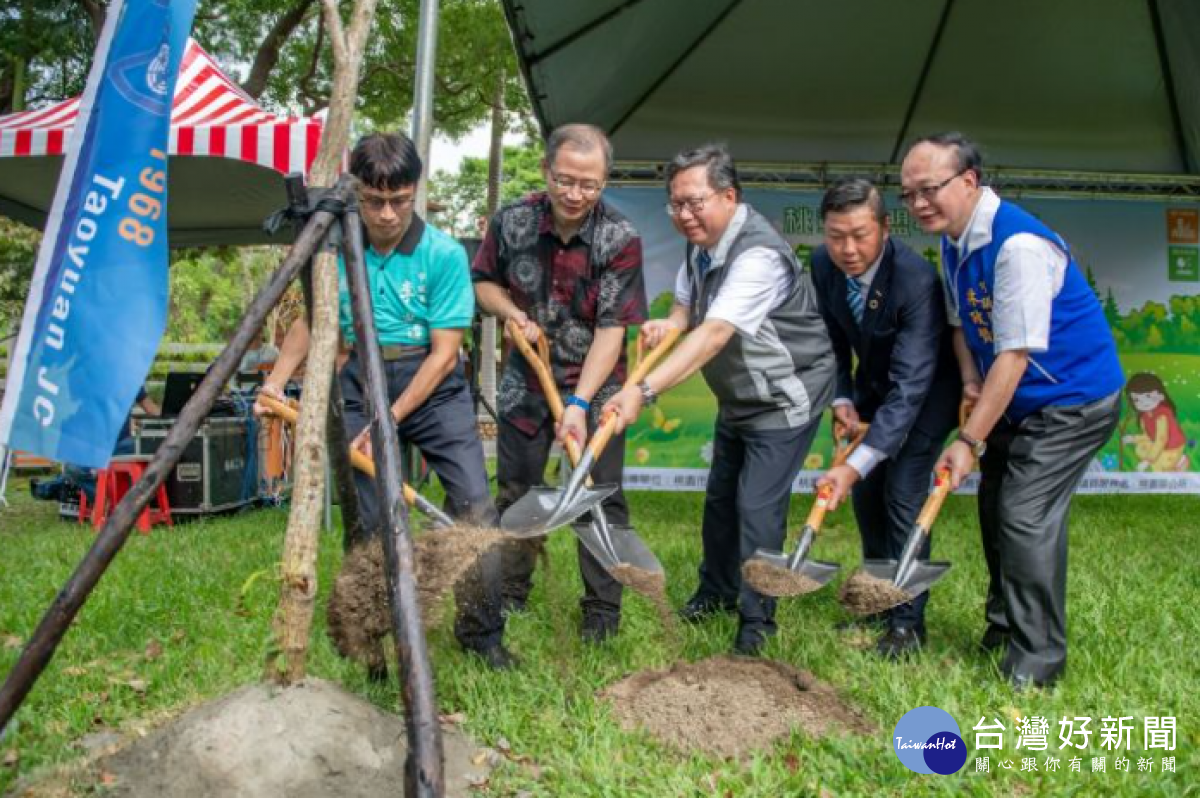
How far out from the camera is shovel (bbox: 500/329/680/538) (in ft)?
9.53

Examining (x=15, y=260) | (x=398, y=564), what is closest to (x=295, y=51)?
(x=15, y=260)

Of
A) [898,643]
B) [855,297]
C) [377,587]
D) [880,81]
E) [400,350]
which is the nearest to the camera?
[377,587]

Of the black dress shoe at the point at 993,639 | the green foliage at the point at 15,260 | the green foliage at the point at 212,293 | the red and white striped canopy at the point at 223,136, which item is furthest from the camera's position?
the green foliage at the point at 212,293

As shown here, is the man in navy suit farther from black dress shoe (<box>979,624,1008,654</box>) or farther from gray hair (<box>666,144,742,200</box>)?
gray hair (<box>666,144,742,200</box>)

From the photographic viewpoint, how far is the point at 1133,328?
24.8 ft

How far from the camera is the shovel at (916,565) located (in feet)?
10.1

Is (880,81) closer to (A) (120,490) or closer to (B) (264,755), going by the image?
(A) (120,490)

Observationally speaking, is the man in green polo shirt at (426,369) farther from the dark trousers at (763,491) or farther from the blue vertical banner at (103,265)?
the dark trousers at (763,491)

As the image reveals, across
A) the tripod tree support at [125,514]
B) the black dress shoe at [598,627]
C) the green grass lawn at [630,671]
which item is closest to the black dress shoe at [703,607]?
the green grass lawn at [630,671]

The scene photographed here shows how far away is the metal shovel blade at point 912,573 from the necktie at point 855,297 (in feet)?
3.14

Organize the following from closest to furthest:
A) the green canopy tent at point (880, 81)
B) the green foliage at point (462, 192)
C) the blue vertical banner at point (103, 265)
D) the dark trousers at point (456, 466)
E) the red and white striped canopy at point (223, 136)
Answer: the blue vertical banner at point (103, 265), the dark trousers at point (456, 466), the red and white striped canopy at point (223, 136), the green canopy tent at point (880, 81), the green foliage at point (462, 192)

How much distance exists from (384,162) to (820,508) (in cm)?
171

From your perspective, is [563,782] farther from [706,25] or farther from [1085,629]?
[706,25]

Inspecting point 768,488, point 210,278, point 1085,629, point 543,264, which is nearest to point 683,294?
point 543,264
